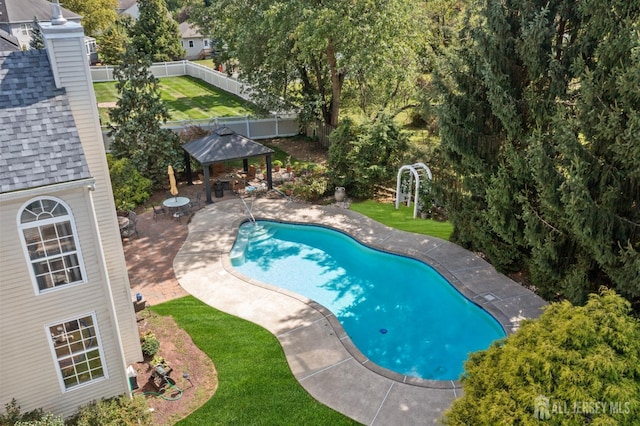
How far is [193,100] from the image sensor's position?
36906 millimetres

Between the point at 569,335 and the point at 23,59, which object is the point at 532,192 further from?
the point at 23,59

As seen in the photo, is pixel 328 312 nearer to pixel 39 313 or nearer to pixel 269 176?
pixel 39 313

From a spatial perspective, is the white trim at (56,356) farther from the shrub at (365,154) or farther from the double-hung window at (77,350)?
the shrub at (365,154)

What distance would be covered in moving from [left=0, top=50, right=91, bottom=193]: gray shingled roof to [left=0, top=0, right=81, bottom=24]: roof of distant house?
135ft

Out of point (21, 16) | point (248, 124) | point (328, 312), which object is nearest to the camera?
point (328, 312)

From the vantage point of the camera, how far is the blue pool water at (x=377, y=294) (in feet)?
42.5

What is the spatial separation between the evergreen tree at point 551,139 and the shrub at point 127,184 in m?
12.8

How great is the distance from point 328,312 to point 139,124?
13465 mm

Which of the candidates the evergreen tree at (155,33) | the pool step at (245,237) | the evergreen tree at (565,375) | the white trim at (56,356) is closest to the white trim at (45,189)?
the white trim at (56,356)

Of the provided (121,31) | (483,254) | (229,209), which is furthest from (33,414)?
(121,31)

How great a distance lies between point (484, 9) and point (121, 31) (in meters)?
44.2

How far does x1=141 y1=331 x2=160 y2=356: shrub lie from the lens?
38.4 feet

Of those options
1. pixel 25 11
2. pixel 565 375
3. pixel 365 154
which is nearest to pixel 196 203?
pixel 365 154

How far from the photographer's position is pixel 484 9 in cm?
1360
